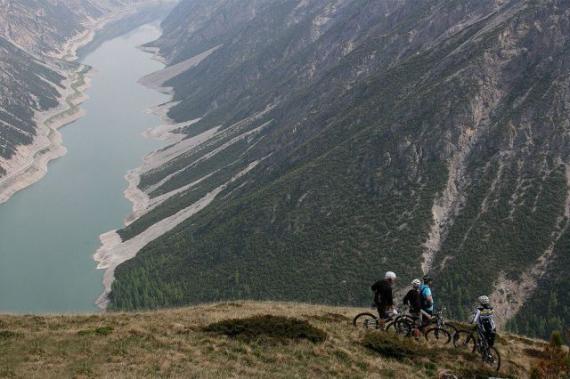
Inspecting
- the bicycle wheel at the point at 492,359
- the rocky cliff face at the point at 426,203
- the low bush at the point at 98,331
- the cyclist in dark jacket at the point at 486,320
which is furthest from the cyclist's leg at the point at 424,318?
the rocky cliff face at the point at 426,203

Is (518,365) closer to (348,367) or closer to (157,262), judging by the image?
(348,367)

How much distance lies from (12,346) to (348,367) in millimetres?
16712

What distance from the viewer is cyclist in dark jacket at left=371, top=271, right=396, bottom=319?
3022 cm

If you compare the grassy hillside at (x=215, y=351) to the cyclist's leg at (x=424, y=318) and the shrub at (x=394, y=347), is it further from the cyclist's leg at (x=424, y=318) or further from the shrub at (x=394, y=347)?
the cyclist's leg at (x=424, y=318)

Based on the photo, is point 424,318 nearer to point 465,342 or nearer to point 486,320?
point 465,342

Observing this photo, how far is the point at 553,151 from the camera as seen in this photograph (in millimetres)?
122438

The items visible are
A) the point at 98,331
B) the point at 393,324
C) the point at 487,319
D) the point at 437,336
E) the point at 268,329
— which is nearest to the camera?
the point at 487,319

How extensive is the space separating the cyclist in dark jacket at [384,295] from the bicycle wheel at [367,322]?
1.34m

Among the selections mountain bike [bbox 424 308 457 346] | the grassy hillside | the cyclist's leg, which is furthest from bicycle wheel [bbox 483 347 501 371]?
the cyclist's leg

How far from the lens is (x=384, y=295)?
30594mm

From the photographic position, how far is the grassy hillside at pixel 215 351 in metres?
25.4

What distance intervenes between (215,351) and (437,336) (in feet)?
41.4

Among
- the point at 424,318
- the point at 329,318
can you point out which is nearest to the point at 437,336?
the point at 424,318

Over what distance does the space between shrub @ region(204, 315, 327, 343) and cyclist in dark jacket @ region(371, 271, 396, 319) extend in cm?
348
